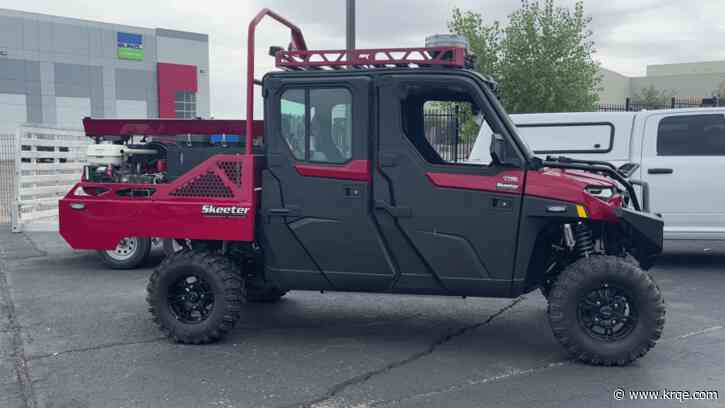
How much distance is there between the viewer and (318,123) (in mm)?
5223

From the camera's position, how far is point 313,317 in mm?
6469

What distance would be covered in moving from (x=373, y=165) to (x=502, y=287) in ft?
4.54

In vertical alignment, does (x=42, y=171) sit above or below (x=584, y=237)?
above

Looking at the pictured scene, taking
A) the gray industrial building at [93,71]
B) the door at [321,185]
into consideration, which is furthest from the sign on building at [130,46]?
the door at [321,185]

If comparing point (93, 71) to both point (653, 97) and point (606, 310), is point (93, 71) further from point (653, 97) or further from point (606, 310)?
point (606, 310)

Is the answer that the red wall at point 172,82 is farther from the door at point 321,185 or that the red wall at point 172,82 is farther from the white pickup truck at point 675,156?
the door at point 321,185

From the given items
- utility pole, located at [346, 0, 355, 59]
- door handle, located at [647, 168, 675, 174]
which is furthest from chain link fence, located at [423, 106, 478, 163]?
utility pole, located at [346, 0, 355, 59]

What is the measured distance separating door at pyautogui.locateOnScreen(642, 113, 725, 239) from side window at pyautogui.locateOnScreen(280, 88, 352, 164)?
5.13 m

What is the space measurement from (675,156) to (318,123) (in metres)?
5.54

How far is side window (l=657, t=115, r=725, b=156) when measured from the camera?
8383 millimetres

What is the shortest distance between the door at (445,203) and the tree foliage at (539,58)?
13430mm

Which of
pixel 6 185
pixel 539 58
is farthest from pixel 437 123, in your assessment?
pixel 6 185

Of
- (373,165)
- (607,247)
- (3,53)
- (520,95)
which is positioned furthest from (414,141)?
(3,53)

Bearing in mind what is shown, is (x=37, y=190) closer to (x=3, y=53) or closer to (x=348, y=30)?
(x=348, y=30)
